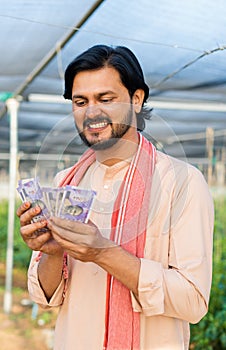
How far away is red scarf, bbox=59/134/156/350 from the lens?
1.61 meters

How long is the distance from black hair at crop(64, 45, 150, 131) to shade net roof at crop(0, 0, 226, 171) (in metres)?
0.12

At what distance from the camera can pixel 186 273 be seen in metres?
1.57

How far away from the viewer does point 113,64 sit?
1692mm

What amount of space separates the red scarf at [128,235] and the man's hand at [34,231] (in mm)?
176

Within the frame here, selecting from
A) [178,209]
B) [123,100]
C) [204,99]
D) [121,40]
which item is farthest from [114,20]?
[204,99]

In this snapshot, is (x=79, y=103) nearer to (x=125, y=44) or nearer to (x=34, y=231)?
(x=34, y=231)

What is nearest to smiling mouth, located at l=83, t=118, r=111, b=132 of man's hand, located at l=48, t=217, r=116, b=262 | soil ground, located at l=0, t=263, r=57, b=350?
man's hand, located at l=48, t=217, r=116, b=262

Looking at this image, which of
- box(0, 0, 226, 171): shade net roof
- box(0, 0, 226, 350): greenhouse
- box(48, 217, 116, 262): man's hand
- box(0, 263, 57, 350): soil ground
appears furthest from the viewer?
box(0, 263, 57, 350): soil ground

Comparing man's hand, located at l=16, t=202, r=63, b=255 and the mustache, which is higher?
the mustache

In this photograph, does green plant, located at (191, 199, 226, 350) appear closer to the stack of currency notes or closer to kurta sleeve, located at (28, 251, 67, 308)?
kurta sleeve, located at (28, 251, 67, 308)

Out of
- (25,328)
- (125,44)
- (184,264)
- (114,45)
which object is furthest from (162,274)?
(25,328)

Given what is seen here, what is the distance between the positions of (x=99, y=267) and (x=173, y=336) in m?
0.27

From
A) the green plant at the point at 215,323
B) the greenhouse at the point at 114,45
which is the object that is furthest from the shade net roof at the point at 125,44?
the green plant at the point at 215,323

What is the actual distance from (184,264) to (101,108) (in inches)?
17.6
